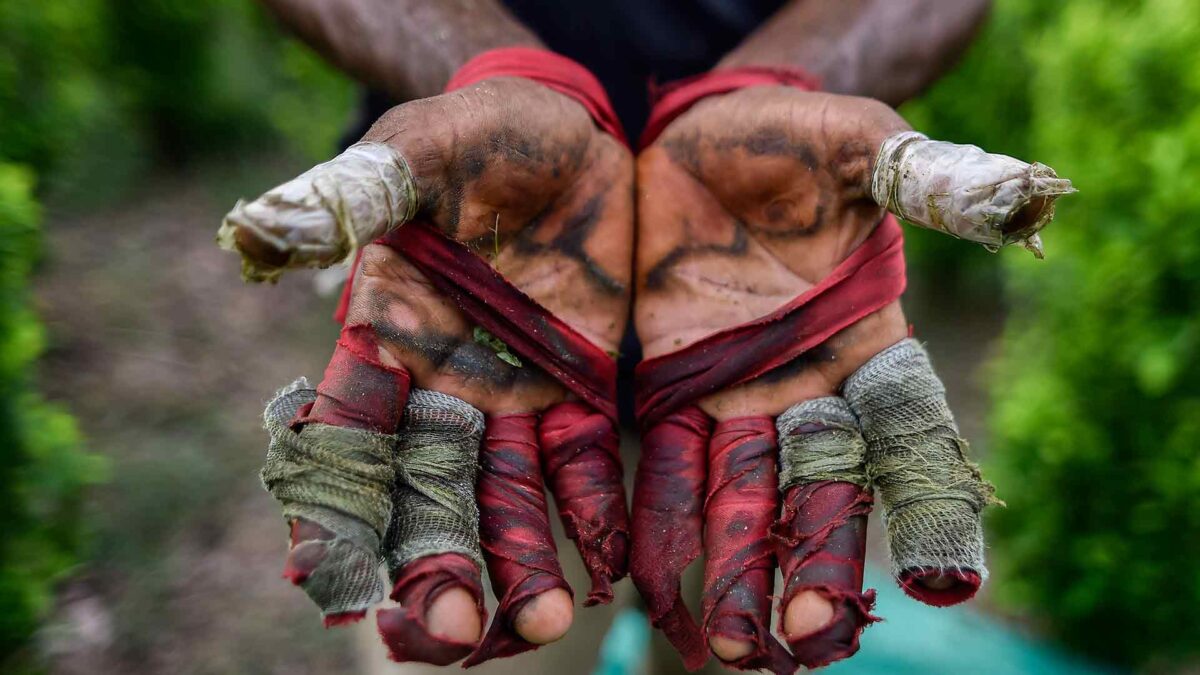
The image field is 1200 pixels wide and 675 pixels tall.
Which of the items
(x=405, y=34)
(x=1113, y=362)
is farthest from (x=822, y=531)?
(x=1113, y=362)

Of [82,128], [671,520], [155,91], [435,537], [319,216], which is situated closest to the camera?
[319,216]

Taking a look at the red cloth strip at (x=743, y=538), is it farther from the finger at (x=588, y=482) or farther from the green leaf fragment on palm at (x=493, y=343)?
the green leaf fragment on palm at (x=493, y=343)

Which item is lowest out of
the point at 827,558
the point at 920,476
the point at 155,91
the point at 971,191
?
the point at 827,558

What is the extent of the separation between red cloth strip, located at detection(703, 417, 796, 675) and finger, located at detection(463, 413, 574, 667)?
206 mm

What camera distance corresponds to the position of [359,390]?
1.19 metres

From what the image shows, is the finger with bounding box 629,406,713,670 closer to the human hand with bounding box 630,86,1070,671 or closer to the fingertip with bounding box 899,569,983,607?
the human hand with bounding box 630,86,1070,671

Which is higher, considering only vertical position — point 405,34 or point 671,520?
point 405,34

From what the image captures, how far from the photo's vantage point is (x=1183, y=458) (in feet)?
7.54

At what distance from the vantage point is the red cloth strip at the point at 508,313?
130cm

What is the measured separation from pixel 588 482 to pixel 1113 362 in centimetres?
173

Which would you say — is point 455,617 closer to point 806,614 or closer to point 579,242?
point 806,614

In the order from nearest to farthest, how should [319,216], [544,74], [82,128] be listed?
[319,216]
[544,74]
[82,128]

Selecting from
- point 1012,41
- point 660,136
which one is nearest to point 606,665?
point 660,136

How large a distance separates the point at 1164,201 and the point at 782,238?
1.25 metres
